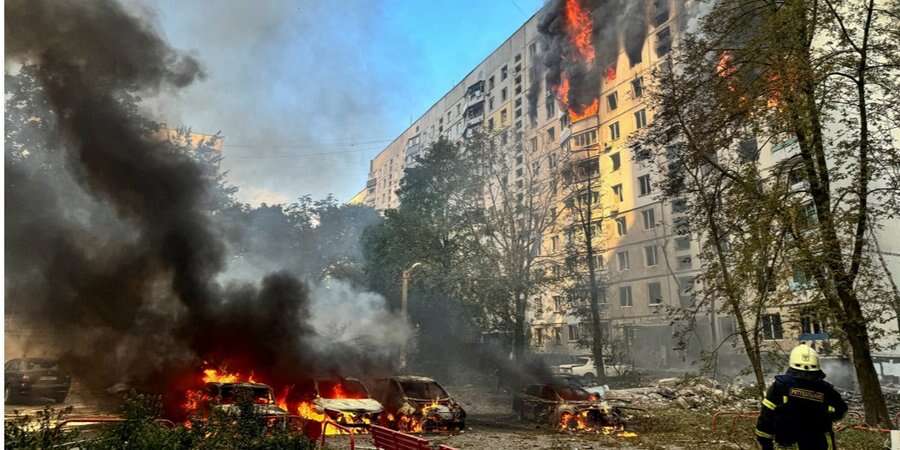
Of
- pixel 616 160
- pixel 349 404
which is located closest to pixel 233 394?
pixel 349 404

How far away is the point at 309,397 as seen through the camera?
14.5m

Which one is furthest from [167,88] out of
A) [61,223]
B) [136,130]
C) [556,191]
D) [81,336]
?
[556,191]

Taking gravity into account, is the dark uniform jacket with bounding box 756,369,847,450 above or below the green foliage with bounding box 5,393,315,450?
above

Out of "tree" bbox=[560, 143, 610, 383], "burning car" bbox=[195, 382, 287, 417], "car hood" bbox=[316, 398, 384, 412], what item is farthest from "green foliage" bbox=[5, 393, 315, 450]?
"tree" bbox=[560, 143, 610, 383]

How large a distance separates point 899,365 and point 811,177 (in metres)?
13.9

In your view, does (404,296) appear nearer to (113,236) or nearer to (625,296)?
(113,236)

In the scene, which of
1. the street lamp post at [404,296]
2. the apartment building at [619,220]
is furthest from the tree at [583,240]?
the street lamp post at [404,296]

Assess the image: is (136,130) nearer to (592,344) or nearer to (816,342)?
(592,344)

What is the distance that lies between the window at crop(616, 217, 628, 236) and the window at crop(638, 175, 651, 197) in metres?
2.18

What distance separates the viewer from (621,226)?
128 feet

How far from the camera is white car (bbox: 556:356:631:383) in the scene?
3102cm

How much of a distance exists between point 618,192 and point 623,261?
491 cm

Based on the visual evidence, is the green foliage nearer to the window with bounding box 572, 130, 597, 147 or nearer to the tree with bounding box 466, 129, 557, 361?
the tree with bounding box 466, 129, 557, 361

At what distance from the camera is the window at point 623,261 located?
38.5m
